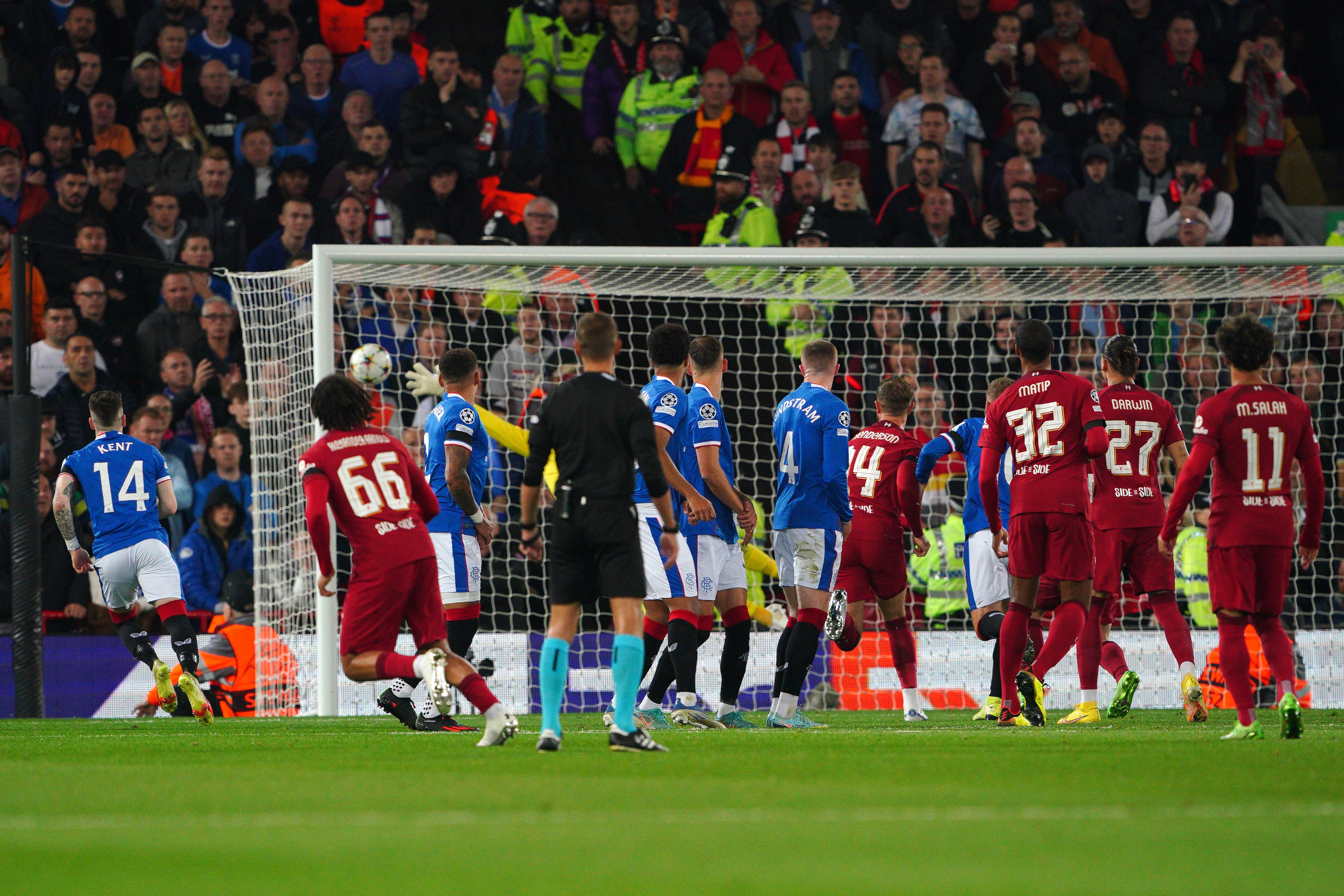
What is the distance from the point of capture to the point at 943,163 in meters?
16.2

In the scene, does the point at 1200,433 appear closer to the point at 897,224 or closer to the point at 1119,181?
the point at 897,224

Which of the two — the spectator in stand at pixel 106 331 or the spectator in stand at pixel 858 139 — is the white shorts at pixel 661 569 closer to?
the spectator in stand at pixel 106 331

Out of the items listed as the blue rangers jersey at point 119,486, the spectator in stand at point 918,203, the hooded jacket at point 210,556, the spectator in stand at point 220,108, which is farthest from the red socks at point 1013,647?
the spectator in stand at point 220,108

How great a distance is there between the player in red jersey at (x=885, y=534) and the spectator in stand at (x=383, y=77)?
814 cm

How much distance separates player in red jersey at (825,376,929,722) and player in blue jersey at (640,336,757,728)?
1197 mm

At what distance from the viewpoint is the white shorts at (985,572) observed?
1115 centimetres

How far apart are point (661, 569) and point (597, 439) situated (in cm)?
222

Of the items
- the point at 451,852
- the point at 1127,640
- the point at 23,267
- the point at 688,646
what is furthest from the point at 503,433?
the point at 451,852

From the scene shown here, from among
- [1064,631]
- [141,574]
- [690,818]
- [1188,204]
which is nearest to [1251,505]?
[1064,631]

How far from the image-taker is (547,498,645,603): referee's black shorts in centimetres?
686

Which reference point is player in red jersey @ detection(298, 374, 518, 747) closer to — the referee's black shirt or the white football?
the referee's black shirt

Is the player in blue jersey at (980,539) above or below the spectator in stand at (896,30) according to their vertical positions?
below

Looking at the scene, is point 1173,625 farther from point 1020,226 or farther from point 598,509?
point 1020,226

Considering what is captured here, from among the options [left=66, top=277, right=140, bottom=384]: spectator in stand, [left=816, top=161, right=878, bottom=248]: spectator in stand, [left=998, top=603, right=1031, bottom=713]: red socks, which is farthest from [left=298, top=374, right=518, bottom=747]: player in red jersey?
[left=816, top=161, right=878, bottom=248]: spectator in stand
